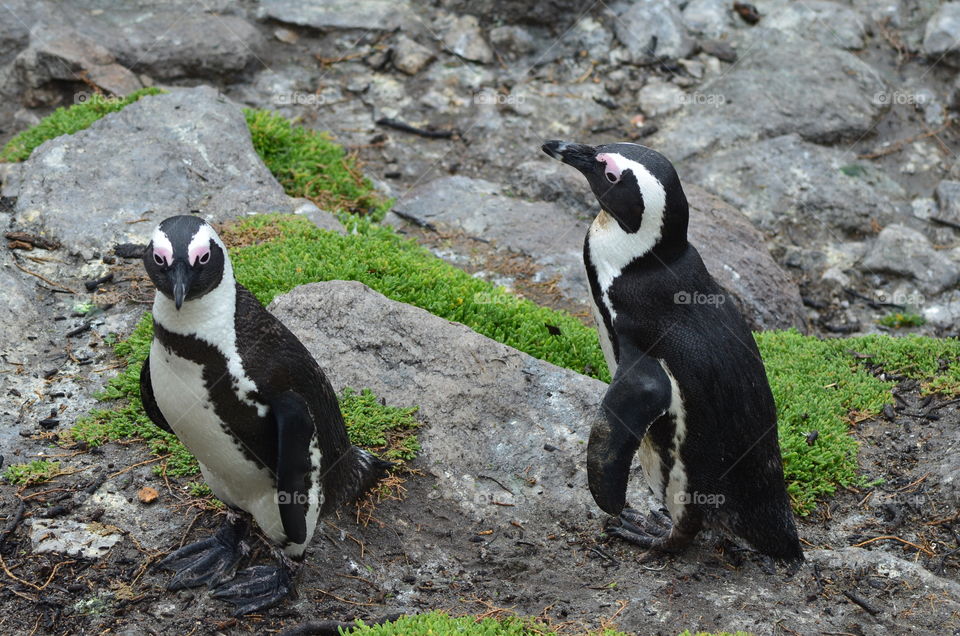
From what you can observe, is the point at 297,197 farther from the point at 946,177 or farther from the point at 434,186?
the point at 946,177

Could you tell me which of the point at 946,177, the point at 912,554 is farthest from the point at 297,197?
A: the point at 946,177

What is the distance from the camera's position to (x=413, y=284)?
612cm

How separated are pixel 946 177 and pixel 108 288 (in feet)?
23.7

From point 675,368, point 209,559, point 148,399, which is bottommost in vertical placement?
point 209,559

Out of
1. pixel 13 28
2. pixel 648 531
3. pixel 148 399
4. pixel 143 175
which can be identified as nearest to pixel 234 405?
pixel 148 399

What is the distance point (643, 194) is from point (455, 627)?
193cm

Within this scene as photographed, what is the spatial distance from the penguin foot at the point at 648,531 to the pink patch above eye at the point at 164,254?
2.35 metres

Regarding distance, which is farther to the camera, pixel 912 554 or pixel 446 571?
pixel 912 554

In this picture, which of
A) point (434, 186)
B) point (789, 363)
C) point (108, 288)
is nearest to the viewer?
point (108, 288)

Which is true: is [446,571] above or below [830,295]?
above

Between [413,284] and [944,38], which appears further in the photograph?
[944,38]

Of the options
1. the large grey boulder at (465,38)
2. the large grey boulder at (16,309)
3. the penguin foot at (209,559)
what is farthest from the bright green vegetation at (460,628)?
the large grey boulder at (465,38)

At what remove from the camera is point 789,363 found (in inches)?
245

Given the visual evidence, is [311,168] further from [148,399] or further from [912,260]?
[912,260]
